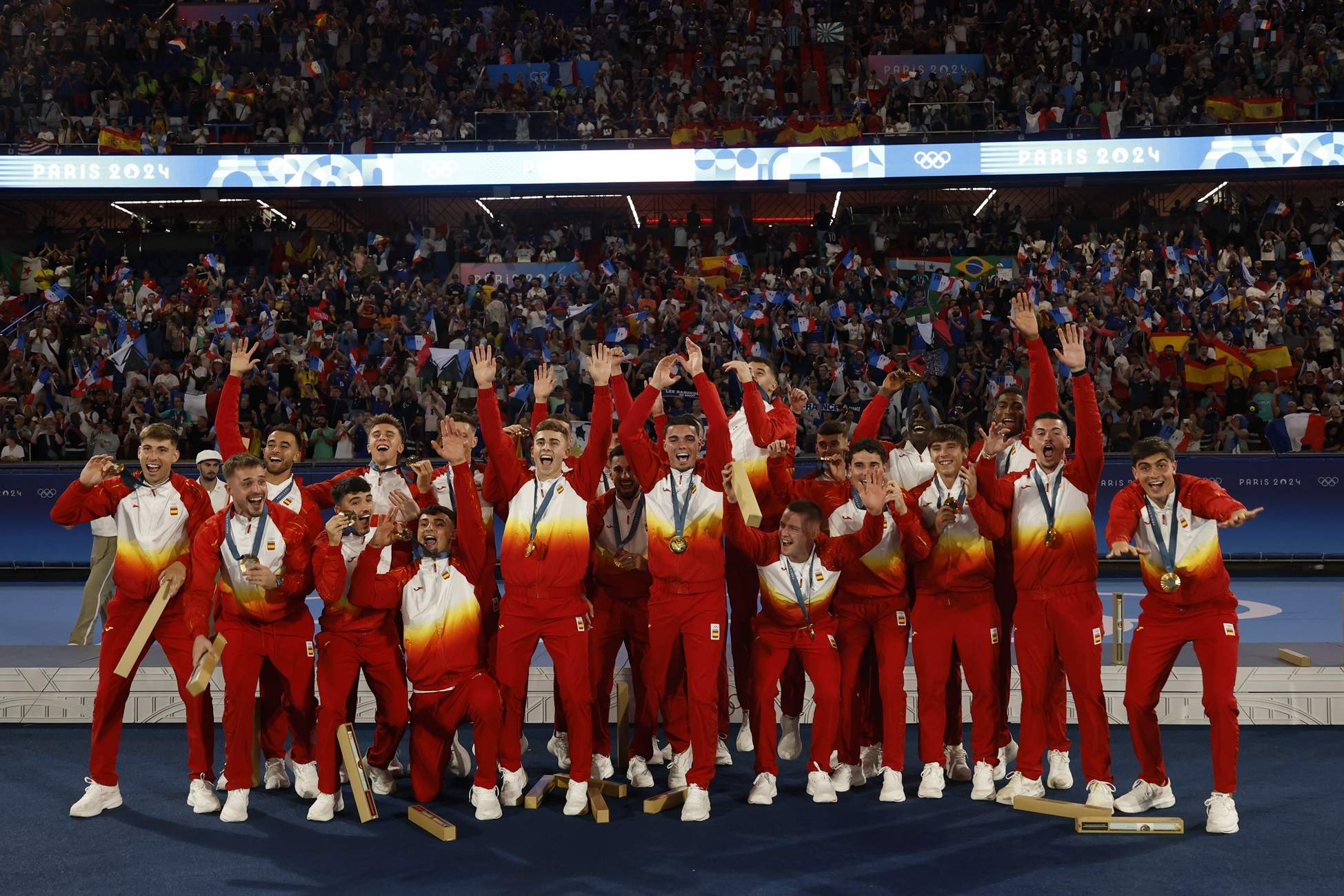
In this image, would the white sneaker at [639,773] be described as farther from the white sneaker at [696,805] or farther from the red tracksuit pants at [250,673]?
the red tracksuit pants at [250,673]

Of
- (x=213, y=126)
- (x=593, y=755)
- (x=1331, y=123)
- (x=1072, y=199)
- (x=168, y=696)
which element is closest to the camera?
(x=593, y=755)

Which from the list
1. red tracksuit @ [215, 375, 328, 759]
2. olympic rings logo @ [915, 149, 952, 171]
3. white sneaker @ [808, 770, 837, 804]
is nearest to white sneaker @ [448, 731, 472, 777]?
red tracksuit @ [215, 375, 328, 759]

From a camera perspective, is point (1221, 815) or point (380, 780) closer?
point (1221, 815)

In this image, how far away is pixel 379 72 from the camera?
1066 inches

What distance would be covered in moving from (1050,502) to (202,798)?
5316 mm

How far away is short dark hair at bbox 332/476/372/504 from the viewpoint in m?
7.09

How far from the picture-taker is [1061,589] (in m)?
7.07

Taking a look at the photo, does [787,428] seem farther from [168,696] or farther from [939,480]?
[168,696]

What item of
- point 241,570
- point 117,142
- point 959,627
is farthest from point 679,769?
point 117,142

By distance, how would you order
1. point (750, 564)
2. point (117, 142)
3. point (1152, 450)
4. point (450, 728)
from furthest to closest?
point (117, 142)
point (750, 564)
point (450, 728)
point (1152, 450)

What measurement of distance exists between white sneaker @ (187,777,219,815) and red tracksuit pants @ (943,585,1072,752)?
14.7 feet

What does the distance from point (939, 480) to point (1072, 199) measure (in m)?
20.8

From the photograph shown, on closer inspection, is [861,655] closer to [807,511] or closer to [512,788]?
[807,511]

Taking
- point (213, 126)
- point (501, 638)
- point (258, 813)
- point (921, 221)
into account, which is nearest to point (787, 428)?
point (501, 638)
